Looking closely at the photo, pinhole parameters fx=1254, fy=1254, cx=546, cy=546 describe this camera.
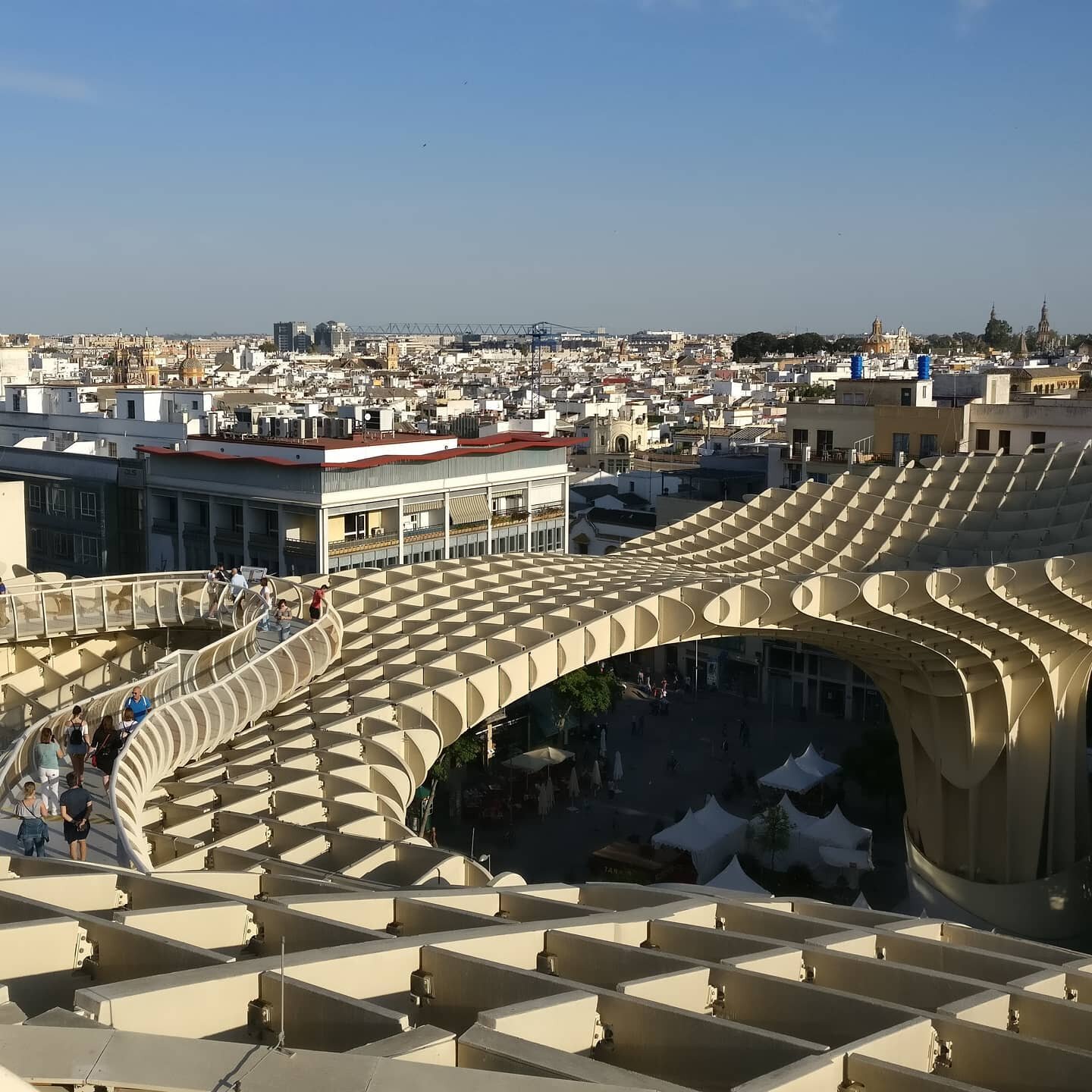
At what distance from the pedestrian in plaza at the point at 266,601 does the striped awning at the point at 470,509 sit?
1885 centimetres

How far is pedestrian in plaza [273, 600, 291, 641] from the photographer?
19872 millimetres

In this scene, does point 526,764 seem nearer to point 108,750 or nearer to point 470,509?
point 470,509

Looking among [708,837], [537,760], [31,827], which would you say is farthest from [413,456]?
[31,827]

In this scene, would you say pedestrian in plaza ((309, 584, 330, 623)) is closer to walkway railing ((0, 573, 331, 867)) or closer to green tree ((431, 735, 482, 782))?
walkway railing ((0, 573, 331, 867))

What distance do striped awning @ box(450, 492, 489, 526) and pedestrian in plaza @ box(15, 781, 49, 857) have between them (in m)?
30.5

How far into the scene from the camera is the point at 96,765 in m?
14.5

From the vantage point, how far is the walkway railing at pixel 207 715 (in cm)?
1234

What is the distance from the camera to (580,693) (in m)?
38.4

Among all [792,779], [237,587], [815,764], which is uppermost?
[237,587]

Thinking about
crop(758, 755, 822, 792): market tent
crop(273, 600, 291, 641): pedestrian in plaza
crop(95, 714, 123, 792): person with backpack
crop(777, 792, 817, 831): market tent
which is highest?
crop(273, 600, 291, 641): pedestrian in plaza

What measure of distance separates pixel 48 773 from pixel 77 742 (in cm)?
73

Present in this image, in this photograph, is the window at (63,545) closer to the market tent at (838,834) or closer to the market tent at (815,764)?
the market tent at (815,764)

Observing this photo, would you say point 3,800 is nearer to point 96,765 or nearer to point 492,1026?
point 96,765

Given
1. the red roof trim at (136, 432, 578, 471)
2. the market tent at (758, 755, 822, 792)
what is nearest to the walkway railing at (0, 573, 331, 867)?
the red roof trim at (136, 432, 578, 471)
